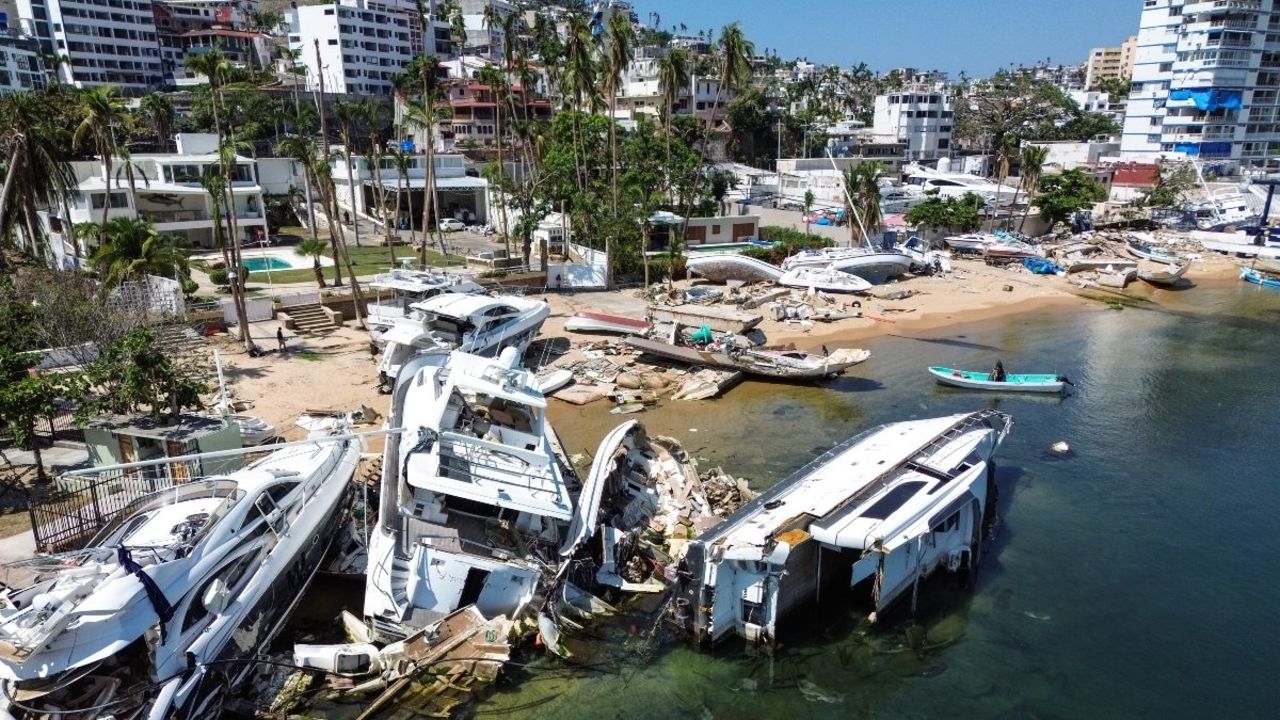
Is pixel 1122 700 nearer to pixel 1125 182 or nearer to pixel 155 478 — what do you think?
pixel 155 478

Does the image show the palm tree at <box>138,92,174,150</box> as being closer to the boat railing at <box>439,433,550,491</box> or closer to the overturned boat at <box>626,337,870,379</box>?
the overturned boat at <box>626,337,870,379</box>

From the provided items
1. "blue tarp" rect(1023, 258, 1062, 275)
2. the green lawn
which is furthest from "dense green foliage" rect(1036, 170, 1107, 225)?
the green lawn

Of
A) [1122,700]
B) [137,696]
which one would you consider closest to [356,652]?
[137,696]

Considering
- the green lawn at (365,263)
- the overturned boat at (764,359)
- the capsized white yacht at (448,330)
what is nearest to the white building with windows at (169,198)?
the green lawn at (365,263)

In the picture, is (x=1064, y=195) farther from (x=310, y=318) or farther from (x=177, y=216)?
(x=177, y=216)

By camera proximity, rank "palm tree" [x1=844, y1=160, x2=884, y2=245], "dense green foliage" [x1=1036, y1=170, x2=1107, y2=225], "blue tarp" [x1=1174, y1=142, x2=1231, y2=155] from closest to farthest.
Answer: "palm tree" [x1=844, y1=160, x2=884, y2=245] → "dense green foliage" [x1=1036, y1=170, x2=1107, y2=225] → "blue tarp" [x1=1174, y1=142, x2=1231, y2=155]

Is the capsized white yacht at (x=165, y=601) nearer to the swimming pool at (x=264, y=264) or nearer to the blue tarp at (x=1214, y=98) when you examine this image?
the swimming pool at (x=264, y=264)
